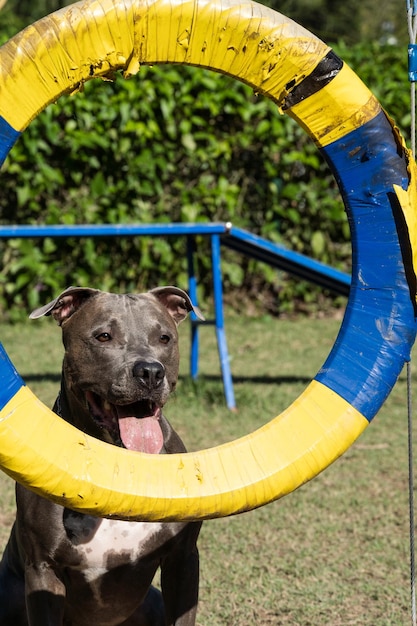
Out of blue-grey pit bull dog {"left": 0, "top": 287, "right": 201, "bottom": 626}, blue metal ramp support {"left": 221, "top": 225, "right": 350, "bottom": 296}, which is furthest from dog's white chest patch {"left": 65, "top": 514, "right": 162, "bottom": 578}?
blue metal ramp support {"left": 221, "top": 225, "right": 350, "bottom": 296}

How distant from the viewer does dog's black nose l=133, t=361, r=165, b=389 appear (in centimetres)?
342

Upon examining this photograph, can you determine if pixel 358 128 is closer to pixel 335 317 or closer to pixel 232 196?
pixel 232 196

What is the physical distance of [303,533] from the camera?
5211 mm

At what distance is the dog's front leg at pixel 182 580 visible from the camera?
347 centimetres

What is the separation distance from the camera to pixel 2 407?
288cm

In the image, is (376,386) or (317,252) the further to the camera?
(317,252)

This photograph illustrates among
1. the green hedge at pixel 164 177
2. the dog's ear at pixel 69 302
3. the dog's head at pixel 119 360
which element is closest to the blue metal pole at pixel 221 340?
the green hedge at pixel 164 177

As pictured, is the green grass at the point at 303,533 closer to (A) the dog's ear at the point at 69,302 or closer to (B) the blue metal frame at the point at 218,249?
(B) the blue metal frame at the point at 218,249

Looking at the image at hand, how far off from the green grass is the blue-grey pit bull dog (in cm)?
80

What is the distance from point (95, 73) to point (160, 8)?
290 millimetres

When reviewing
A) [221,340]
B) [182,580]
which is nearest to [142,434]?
[182,580]

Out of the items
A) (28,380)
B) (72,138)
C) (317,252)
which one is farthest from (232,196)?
(28,380)

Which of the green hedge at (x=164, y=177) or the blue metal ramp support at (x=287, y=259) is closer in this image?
the blue metal ramp support at (x=287, y=259)

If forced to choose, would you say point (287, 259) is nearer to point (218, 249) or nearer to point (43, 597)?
point (218, 249)
